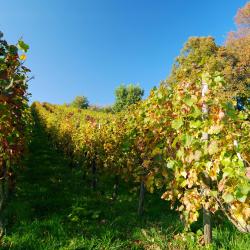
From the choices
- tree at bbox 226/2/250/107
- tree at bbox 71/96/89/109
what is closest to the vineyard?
tree at bbox 226/2/250/107

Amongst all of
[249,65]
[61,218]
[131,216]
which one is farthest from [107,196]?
[249,65]

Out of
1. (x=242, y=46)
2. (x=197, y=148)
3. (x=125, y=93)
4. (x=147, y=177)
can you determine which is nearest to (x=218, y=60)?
(x=242, y=46)

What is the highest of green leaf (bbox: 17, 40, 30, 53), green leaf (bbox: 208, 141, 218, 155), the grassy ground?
green leaf (bbox: 17, 40, 30, 53)

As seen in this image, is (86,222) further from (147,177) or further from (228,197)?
(228,197)

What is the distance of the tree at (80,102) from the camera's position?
7638 cm

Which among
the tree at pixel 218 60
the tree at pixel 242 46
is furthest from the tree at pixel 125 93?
the tree at pixel 242 46

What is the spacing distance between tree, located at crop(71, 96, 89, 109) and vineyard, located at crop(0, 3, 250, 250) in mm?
65118

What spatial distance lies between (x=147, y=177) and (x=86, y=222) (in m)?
1.62

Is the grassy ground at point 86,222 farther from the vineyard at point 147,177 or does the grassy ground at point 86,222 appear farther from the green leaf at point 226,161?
the green leaf at point 226,161

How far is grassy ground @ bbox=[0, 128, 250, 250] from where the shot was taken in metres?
5.38

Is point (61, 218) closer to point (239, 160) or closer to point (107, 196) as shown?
point (107, 196)

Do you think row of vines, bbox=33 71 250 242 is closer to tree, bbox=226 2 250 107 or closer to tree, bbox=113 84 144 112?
tree, bbox=226 2 250 107

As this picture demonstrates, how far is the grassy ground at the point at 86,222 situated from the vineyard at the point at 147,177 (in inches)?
0.9

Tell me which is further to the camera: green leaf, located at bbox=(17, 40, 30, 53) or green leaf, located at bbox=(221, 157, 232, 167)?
green leaf, located at bbox=(17, 40, 30, 53)
